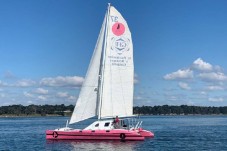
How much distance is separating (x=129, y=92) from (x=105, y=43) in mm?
7304

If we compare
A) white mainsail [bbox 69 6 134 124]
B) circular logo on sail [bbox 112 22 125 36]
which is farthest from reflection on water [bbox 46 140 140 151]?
circular logo on sail [bbox 112 22 125 36]

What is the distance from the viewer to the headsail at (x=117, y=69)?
59812 mm

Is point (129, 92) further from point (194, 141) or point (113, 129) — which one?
point (194, 141)

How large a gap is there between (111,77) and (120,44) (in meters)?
4.51

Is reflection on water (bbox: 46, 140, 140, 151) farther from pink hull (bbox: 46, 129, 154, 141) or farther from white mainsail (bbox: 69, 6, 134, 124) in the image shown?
white mainsail (bbox: 69, 6, 134, 124)

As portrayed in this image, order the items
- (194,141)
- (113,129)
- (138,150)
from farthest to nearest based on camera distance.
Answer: (194,141) < (113,129) < (138,150)

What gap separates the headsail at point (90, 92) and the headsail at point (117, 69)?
1271 mm

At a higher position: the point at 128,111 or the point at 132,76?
the point at 132,76

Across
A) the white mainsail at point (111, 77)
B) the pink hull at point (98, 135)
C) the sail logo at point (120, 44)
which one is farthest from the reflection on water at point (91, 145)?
the sail logo at point (120, 44)

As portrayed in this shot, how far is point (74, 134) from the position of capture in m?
57.9

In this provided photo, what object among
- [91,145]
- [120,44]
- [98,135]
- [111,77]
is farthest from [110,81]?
[91,145]

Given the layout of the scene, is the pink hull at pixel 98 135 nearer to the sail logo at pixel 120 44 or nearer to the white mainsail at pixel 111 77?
the white mainsail at pixel 111 77

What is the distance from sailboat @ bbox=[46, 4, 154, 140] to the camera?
59.7 metres

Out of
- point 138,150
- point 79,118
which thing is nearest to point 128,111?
point 79,118
